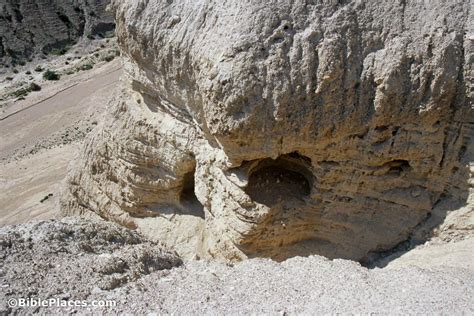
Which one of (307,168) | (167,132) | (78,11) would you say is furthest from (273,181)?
(78,11)

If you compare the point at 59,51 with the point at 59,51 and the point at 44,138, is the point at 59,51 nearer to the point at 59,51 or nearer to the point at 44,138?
the point at 59,51

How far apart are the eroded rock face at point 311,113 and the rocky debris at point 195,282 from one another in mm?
1681

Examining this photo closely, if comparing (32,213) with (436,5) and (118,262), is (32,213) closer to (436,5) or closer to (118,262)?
(118,262)

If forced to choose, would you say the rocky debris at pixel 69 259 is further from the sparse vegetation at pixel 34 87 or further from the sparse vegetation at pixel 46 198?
the sparse vegetation at pixel 34 87

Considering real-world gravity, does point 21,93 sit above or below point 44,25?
below

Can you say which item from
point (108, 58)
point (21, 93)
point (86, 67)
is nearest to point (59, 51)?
point (86, 67)

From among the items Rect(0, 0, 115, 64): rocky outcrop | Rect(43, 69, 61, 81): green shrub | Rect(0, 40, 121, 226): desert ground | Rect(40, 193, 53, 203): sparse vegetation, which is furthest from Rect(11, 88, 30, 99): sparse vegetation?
Rect(40, 193, 53, 203): sparse vegetation

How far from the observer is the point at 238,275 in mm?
4934

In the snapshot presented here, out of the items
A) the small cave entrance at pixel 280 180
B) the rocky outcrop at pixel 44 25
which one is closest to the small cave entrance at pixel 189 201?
the small cave entrance at pixel 280 180

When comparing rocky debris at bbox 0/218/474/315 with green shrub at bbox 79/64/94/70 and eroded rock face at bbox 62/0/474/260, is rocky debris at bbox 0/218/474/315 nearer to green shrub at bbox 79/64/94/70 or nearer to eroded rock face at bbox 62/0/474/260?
eroded rock face at bbox 62/0/474/260

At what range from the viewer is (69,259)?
4.85m

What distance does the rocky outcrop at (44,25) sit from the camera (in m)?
36.3

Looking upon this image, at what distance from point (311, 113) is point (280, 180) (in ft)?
4.96

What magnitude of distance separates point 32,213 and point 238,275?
36.4 ft
